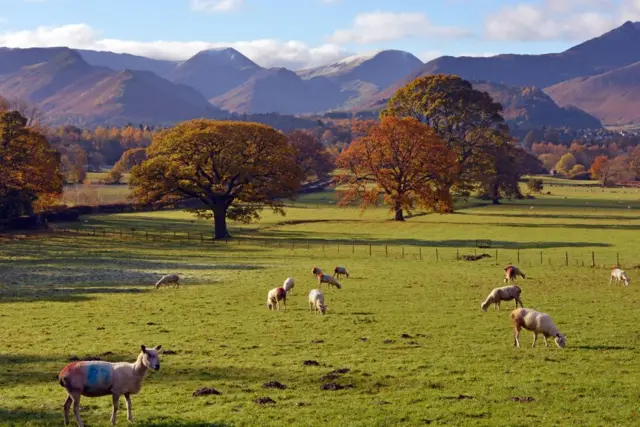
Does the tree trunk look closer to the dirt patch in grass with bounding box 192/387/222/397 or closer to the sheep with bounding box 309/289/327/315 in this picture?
the sheep with bounding box 309/289/327/315

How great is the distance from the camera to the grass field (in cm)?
1980

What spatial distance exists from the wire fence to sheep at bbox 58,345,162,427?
134 ft

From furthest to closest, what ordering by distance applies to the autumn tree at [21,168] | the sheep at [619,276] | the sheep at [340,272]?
the autumn tree at [21,168] < the sheep at [340,272] < the sheep at [619,276]

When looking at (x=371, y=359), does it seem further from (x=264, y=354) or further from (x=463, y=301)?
(x=463, y=301)

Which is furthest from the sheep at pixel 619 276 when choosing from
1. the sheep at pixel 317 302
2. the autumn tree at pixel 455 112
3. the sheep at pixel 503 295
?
the autumn tree at pixel 455 112

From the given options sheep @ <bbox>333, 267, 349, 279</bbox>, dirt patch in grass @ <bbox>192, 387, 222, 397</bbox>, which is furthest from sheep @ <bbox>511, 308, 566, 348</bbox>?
sheep @ <bbox>333, 267, 349, 279</bbox>

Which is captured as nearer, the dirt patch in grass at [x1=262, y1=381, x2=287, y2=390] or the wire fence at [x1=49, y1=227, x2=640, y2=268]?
the dirt patch in grass at [x1=262, y1=381, x2=287, y2=390]

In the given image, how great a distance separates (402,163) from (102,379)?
244 ft

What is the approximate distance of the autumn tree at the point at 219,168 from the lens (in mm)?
78188

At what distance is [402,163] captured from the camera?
3563 inches

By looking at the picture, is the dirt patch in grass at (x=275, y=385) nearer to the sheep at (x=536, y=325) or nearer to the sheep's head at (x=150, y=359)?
the sheep's head at (x=150, y=359)

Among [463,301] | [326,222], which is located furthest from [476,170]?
[463,301]

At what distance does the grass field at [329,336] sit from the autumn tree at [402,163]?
2163 centimetres

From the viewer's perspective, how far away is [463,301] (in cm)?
3812
